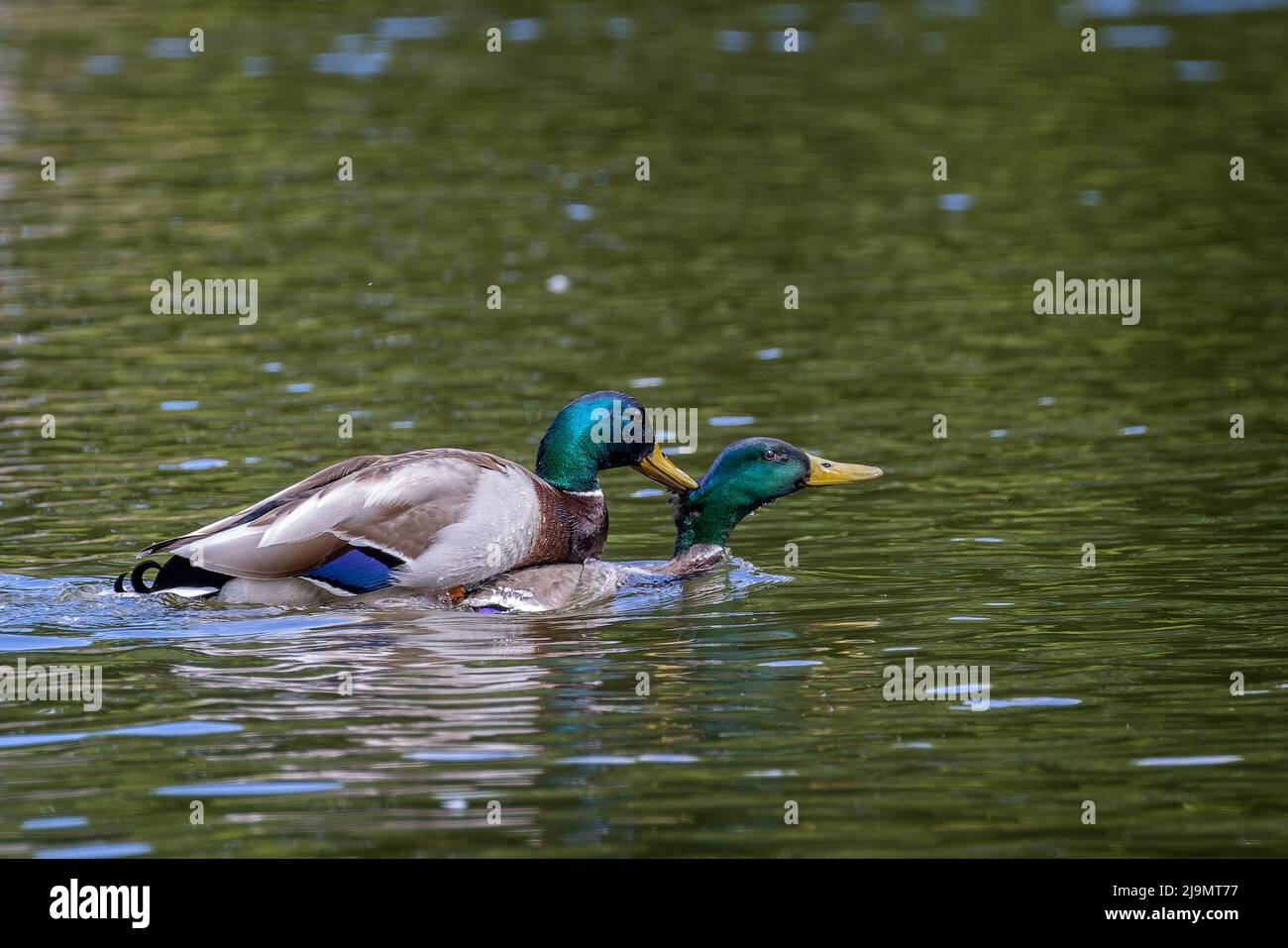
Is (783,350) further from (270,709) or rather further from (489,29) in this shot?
(489,29)

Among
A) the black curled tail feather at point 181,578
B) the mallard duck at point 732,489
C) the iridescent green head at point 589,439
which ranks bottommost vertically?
the black curled tail feather at point 181,578

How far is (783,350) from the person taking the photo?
1822 cm

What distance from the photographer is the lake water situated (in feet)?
29.4

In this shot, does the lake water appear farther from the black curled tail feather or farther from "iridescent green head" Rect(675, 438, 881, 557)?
"iridescent green head" Rect(675, 438, 881, 557)

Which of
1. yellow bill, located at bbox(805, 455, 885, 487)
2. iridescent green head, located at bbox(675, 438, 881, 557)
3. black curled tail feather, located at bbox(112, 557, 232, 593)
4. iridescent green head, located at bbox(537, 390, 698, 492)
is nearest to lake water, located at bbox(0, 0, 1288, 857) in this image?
black curled tail feather, located at bbox(112, 557, 232, 593)

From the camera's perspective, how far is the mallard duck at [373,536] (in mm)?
11602

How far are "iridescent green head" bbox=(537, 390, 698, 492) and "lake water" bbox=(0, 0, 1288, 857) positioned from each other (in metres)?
0.86

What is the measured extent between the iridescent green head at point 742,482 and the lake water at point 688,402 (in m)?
0.37

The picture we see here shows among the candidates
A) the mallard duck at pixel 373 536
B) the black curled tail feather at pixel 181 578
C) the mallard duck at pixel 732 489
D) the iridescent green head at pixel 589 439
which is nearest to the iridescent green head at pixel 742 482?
the mallard duck at pixel 732 489

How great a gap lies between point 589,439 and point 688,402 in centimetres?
400

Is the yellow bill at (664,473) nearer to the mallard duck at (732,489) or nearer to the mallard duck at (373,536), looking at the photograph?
the mallard duck at (732,489)

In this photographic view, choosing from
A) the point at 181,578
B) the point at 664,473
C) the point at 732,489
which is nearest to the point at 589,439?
the point at 664,473
